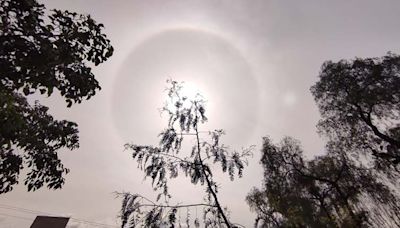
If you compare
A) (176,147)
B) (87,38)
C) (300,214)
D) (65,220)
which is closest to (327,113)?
(300,214)

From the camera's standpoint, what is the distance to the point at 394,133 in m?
17.0

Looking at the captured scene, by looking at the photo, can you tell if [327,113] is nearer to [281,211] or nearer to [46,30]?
[281,211]

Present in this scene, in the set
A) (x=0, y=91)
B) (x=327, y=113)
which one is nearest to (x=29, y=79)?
(x=0, y=91)

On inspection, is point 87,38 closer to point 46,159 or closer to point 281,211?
point 46,159

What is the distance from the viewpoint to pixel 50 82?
4.20m

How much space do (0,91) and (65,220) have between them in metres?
43.1

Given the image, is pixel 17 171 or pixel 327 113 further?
pixel 327 113

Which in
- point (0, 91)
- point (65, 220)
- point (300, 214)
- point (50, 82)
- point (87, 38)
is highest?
point (65, 220)

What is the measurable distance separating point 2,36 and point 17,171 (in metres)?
4.96

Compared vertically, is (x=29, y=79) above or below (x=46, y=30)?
below

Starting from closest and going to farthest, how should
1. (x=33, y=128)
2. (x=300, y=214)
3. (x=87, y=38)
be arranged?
1. (x=87, y=38)
2. (x=33, y=128)
3. (x=300, y=214)

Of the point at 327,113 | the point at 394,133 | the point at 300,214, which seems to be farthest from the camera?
the point at 300,214

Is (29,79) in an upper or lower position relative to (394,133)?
lower

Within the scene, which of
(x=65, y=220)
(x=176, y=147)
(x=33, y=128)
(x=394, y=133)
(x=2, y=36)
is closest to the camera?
(x=2, y=36)
